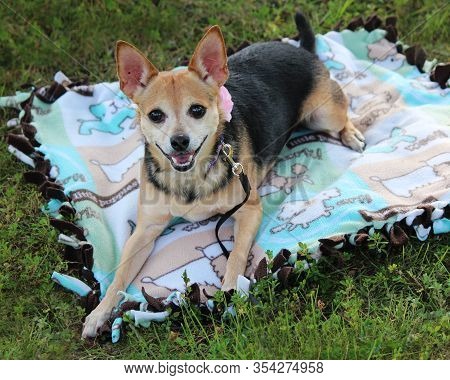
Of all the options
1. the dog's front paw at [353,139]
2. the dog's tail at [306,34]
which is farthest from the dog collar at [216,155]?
the dog's tail at [306,34]

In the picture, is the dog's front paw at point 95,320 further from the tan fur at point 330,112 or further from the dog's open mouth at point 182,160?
the tan fur at point 330,112

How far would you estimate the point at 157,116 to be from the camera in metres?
3.50

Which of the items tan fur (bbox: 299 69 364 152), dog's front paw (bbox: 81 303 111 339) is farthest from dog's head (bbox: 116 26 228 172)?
tan fur (bbox: 299 69 364 152)

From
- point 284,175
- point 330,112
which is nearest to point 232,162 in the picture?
point 284,175

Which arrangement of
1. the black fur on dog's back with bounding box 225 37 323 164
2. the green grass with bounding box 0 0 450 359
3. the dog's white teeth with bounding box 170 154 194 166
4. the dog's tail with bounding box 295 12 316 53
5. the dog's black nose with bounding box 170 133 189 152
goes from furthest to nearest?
the dog's tail with bounding box 295 12 316 53
the black fur on dog's back with bounding box 225 37 323 164
the dog's white teeth with bounding box 170 154 194 166
the dog's black nose with bounding box 170 133 189 152
the green grass with bounding box 0 0 450 359

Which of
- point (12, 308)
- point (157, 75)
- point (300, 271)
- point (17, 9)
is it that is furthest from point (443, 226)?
point (17, 9)

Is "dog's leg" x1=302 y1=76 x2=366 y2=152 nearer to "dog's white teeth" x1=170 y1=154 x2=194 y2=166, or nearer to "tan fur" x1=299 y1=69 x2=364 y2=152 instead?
"tan fur" x1=299 y1=69 x2=364 y2=152

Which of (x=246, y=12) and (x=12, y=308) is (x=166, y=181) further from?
(x=246, y=12)

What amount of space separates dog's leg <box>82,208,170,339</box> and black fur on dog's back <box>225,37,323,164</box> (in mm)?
709

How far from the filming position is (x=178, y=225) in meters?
4.02

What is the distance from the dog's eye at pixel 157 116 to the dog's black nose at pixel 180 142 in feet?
0.63

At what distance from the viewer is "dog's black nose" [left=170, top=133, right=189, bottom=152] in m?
3.34

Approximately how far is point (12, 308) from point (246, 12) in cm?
358

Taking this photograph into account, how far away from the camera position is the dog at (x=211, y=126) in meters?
3.47
